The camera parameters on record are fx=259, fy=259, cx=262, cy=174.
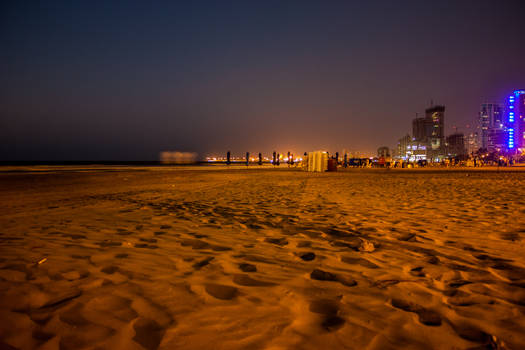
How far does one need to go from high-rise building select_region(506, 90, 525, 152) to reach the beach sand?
147597 millimetres

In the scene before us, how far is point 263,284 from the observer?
1.95 m

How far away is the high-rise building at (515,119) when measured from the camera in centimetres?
10919

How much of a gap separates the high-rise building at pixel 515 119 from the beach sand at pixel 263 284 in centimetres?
14760

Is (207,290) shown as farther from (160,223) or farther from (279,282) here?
(160,223)

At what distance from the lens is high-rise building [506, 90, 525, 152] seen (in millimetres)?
109188

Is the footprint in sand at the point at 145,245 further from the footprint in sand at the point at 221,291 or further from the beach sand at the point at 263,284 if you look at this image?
the footprint in sand at the point at 221,291

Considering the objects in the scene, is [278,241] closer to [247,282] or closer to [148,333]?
[247,282]

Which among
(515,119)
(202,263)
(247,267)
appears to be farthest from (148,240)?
(515,119)

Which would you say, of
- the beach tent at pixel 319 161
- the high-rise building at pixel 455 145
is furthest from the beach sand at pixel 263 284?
the high-rise building at pixel 455 145

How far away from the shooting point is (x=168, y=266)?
2289mm

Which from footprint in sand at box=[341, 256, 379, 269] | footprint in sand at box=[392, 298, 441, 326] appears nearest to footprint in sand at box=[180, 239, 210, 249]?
footprint in sand at box=[341, 256, 379, 269]

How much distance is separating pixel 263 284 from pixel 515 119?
157m

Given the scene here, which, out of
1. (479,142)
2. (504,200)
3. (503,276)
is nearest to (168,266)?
(503,276)

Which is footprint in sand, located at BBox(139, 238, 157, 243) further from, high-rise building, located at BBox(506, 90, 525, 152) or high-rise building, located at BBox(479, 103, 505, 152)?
high-rise building, located at BBox(479, 103, 505, 152)
